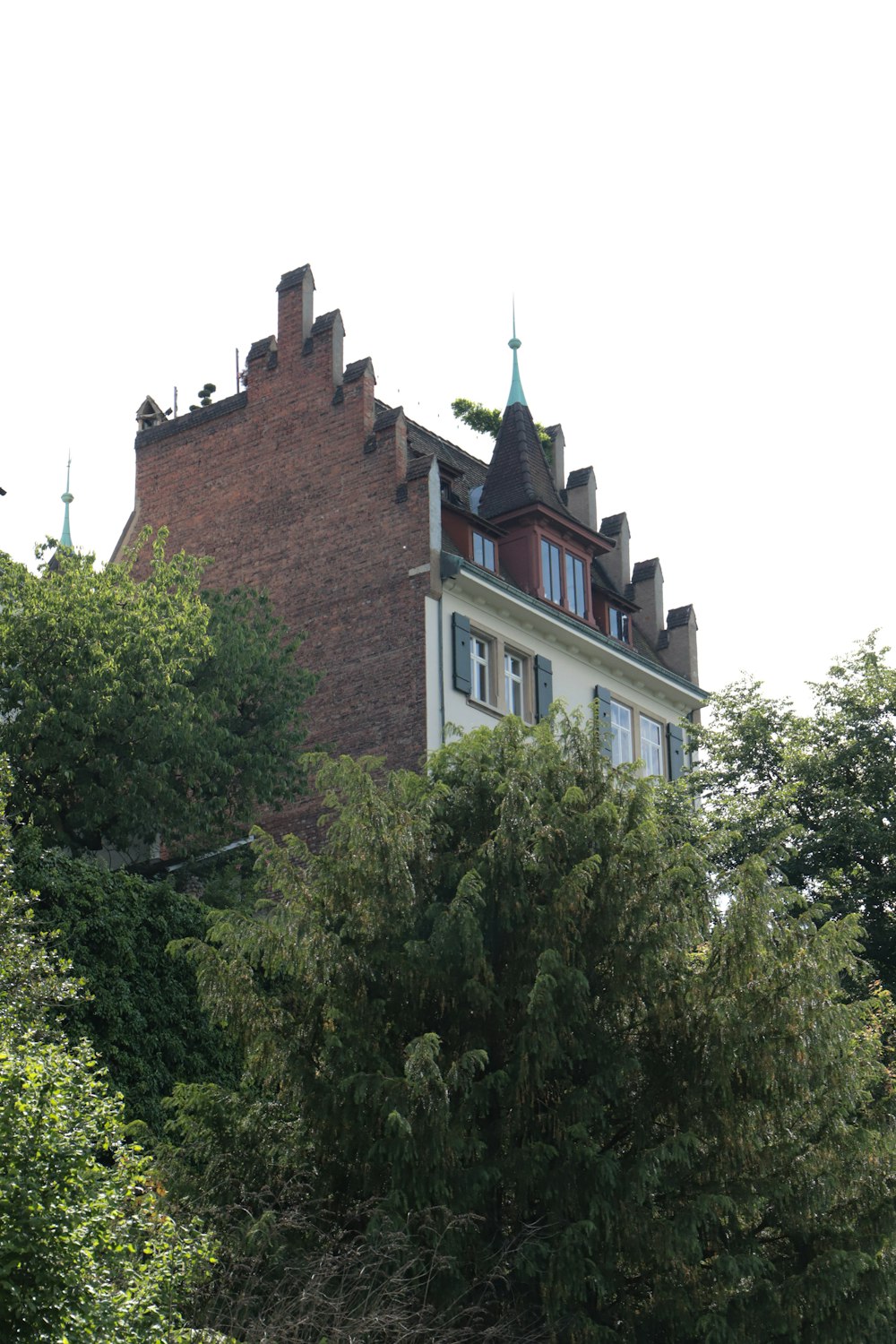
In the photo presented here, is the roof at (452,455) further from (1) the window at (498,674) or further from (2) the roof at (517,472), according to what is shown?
(1) the window at (498,674)

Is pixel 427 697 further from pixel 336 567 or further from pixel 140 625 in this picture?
pixel 140 625

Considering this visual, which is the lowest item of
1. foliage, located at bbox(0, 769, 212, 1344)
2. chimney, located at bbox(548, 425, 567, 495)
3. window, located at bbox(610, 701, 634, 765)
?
foliage, located at bbox(0, 769, 212, 1344)

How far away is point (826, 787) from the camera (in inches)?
1259

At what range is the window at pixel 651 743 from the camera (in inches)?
1647

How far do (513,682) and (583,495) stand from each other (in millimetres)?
7210

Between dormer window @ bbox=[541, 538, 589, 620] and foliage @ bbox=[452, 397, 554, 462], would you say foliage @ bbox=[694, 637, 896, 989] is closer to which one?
dormer window @ bbox=[541, 538, 589, 620]

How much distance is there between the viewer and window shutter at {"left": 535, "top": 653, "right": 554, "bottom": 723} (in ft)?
124

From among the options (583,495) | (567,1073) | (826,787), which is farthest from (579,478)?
(567,1073)

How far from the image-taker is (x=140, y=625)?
30.4 meters

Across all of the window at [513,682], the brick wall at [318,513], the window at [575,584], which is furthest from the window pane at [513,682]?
the brick wall at [318,513]

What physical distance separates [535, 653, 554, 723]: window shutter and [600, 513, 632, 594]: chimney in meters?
6.30

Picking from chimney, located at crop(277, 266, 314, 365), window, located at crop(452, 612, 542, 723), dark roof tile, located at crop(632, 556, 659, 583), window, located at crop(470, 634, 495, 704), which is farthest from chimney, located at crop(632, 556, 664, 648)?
chimney, located at crop(277, 266, 314, 365)

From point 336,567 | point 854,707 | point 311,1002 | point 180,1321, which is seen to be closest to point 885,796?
point 854,707

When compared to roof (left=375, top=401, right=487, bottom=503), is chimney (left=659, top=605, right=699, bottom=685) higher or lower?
lower
